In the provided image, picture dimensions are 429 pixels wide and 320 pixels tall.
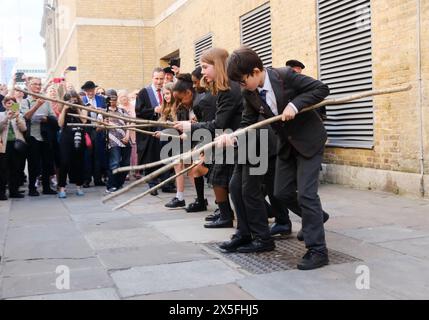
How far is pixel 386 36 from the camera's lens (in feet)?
26.7

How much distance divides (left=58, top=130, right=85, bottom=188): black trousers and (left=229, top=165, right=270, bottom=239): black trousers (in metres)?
5.12

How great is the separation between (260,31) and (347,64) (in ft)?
11.2

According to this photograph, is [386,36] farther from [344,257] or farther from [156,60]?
[156,60]

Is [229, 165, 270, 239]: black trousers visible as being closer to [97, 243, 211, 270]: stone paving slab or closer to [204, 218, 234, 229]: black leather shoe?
[97, 243, 211, 270]: stone paving slab

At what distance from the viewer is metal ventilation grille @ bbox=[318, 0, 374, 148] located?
877 cm

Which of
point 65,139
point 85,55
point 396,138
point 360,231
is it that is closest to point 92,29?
point 85,55

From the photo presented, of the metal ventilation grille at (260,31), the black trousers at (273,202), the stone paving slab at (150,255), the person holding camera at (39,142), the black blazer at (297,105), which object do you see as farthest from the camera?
the metal ventilation grille at (260,31)

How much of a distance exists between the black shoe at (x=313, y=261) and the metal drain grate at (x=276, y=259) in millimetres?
99

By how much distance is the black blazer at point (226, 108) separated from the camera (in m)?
5.19

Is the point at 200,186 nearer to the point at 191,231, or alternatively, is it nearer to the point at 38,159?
the point at 191,231

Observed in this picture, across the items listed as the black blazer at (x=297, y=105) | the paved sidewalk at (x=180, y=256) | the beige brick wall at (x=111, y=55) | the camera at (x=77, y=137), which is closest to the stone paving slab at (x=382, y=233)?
the paved sidewalk at (x=180, y=256)

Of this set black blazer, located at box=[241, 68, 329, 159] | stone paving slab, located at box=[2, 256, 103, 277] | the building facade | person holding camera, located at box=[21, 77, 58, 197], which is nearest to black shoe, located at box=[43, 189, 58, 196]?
person holding camera, located at box=[21, 77, 58, 197]

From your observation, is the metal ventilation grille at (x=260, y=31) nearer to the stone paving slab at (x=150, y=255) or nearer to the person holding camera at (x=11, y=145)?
the person holding camera at (x=11, y=145)

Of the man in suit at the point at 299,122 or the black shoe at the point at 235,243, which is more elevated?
the man in suit at the point at 299,122
